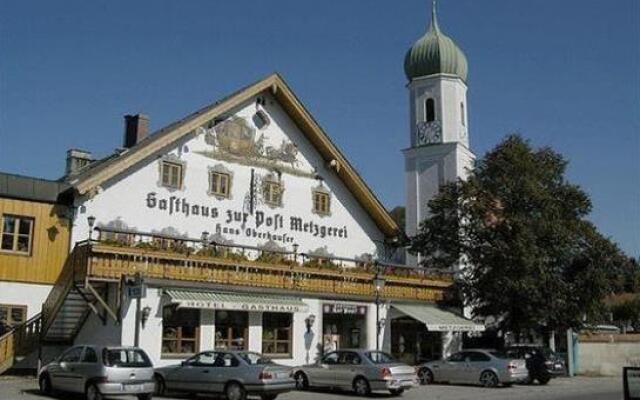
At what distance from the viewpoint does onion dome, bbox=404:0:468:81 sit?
5059cm

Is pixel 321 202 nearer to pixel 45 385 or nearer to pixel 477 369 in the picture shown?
pixel 477 369

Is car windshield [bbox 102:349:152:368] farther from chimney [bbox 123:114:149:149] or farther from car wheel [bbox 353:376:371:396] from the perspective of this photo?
chimney [bbox 123:114:149:149]

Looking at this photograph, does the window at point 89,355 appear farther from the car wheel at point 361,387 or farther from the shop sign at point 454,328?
the shop sign at point 454,328

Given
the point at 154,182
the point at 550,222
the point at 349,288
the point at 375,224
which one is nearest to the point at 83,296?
the point at 154,182

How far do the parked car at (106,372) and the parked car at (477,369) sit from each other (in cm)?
1358

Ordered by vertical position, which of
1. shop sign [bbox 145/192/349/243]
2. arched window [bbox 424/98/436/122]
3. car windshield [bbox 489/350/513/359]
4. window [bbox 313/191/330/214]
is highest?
arched window [bbox 424/98/436/122]

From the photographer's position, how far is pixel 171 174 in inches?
1244

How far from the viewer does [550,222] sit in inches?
1379

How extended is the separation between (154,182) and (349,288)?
8.93 m

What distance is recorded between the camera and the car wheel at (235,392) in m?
21.0

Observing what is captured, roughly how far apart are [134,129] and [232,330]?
41.2 ft

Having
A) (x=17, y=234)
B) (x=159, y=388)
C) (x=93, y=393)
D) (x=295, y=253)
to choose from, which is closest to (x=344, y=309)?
(x=295, y=253)

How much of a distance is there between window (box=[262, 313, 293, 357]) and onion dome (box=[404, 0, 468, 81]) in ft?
83.0

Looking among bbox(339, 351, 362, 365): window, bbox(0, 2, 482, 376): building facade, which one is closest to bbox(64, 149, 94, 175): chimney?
bbox(0, 2, 482, 376): building facade
